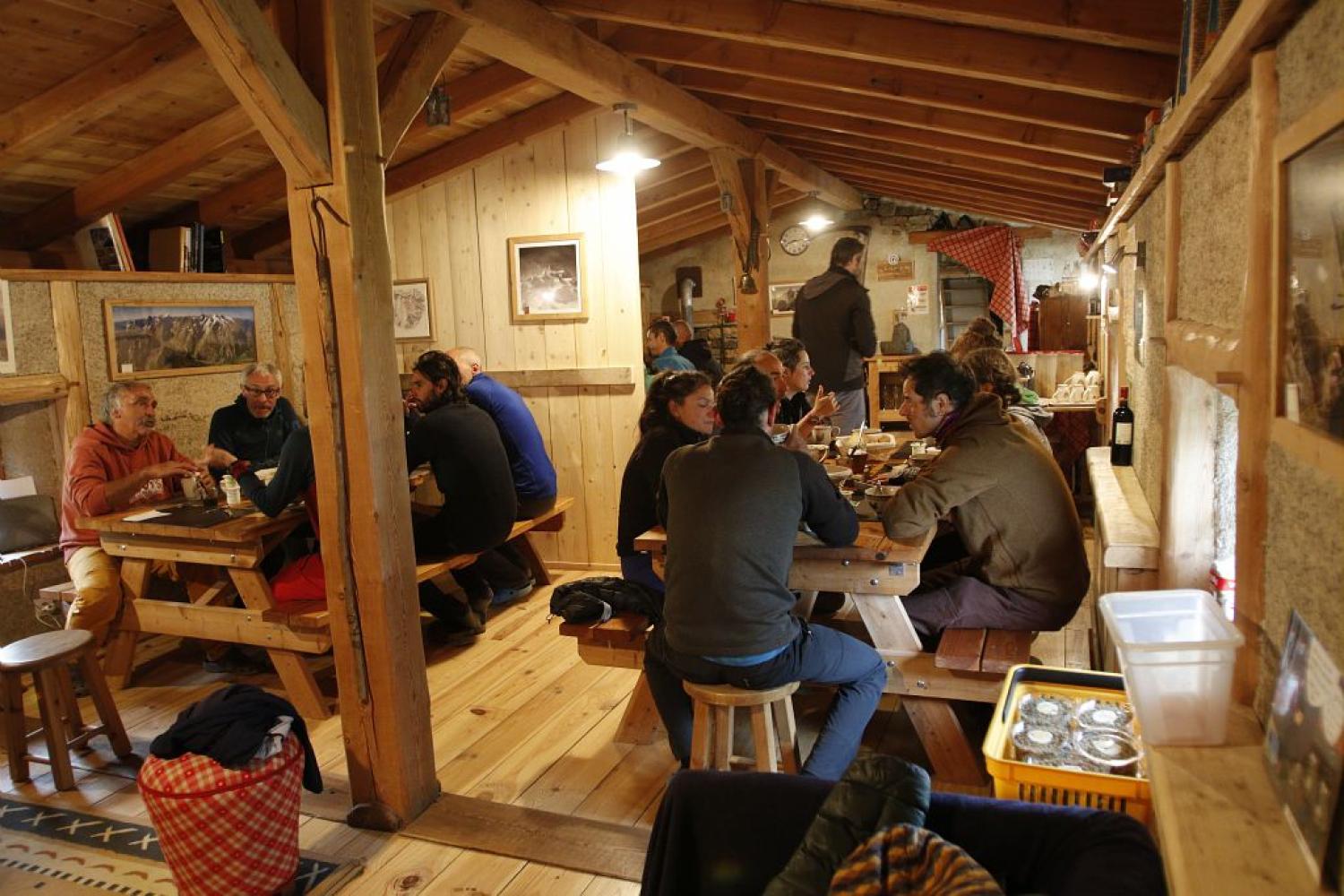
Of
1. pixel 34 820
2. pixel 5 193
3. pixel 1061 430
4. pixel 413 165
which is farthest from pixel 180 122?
pixel 1061 430

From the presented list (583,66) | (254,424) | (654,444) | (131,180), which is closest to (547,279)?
(583,66)

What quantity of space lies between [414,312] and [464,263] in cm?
52

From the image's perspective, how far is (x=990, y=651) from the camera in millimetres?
3105

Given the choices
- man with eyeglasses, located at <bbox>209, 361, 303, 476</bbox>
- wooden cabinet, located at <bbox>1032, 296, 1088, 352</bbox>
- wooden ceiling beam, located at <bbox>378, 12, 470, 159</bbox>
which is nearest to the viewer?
wooden ceiling beam, located at <bbox>378, 12, 470, 159</bbox>

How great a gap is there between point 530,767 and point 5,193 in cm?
392

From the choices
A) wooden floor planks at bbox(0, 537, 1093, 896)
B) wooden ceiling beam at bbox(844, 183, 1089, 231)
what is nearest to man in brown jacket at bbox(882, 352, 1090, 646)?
wooden floor planks at bbox(0, 537, 1093, 896)

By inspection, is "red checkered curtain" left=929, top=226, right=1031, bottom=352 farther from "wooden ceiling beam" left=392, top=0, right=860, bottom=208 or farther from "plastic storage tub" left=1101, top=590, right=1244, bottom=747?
"plastic storage tub" left=1101, top=590, right=1244, bottom=747

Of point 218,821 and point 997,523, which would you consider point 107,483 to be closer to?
point 218,821

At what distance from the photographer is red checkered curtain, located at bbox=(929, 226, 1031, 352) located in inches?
445

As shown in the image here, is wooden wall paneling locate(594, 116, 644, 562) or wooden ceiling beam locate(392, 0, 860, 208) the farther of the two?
wooden wall paneling locate(594, 116, 644, 562)

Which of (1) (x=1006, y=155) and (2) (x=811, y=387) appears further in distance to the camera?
(2) (x=811, y=387)

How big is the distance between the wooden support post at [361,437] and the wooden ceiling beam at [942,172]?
4.48 metres

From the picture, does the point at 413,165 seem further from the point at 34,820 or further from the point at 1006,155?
the point at 34,820

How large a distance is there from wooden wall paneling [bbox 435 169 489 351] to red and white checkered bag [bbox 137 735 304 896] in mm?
3977
